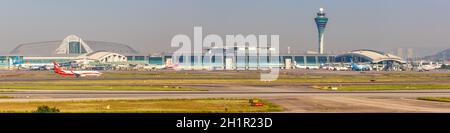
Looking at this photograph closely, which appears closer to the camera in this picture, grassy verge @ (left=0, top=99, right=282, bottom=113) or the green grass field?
grassy verge @ (left=0, top=99, right=282, bottom=113)

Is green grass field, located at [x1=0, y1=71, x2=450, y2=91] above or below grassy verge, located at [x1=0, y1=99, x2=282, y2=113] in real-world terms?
above

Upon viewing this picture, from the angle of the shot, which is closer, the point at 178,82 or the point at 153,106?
the point at 153,106

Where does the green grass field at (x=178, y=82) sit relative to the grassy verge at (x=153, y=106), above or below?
above

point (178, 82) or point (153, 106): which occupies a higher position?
point (178, 82)

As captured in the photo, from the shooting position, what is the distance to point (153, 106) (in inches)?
2207

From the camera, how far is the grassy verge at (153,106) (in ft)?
168

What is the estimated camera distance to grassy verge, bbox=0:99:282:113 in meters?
51.3

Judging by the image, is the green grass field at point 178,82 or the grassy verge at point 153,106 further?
the green grass field at point 178,82
